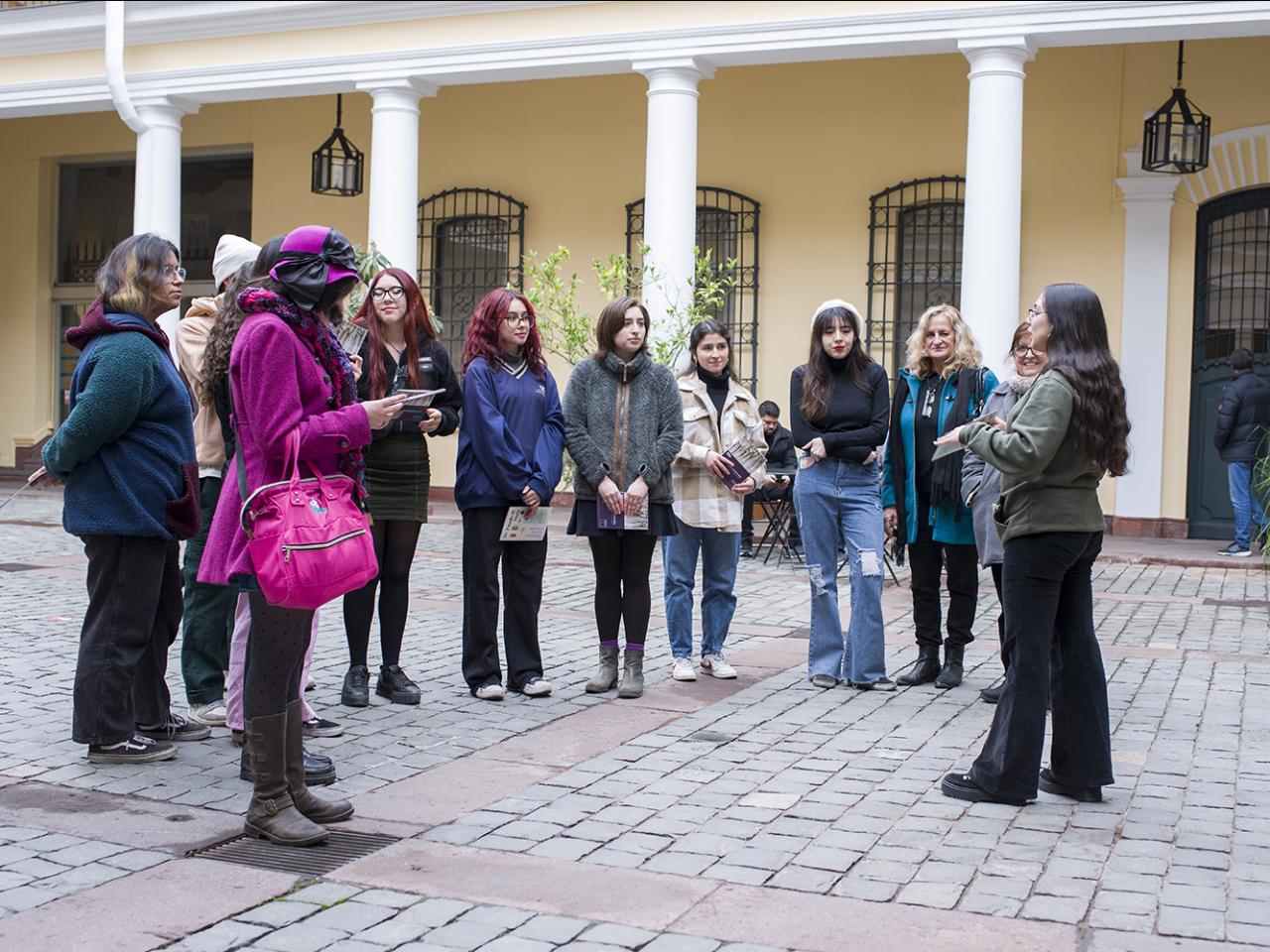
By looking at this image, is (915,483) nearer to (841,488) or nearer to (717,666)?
(841,488)

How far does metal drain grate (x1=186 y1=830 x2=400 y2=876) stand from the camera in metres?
4.20

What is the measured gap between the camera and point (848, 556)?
22.9 feet

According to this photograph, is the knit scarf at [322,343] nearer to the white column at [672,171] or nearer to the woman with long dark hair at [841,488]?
the woman with long dark hair at [841,488]

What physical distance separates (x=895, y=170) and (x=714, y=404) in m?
9.80

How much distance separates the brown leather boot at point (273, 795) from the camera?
4.37 metres

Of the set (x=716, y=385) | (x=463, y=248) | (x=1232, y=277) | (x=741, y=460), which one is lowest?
(x=741, y=460)

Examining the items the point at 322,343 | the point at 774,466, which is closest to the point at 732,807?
the point at 322,343

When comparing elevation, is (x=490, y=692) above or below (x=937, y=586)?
below

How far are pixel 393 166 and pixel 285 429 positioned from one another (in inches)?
469

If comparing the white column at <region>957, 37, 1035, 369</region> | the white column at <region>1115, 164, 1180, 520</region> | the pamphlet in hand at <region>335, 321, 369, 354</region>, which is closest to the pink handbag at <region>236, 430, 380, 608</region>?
the pamphlet in hand at <region>335, 321, 369, 354</region>

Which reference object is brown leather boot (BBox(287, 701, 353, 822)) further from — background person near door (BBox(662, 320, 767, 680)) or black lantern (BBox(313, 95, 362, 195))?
black lantern (BBox(313, 95, 362, 195))

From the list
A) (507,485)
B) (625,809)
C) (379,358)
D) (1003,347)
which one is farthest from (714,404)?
(1003,347)

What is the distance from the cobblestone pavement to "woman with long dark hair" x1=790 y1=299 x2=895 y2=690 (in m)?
0.22

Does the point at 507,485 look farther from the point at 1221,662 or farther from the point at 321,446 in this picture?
the point at 1221,662
